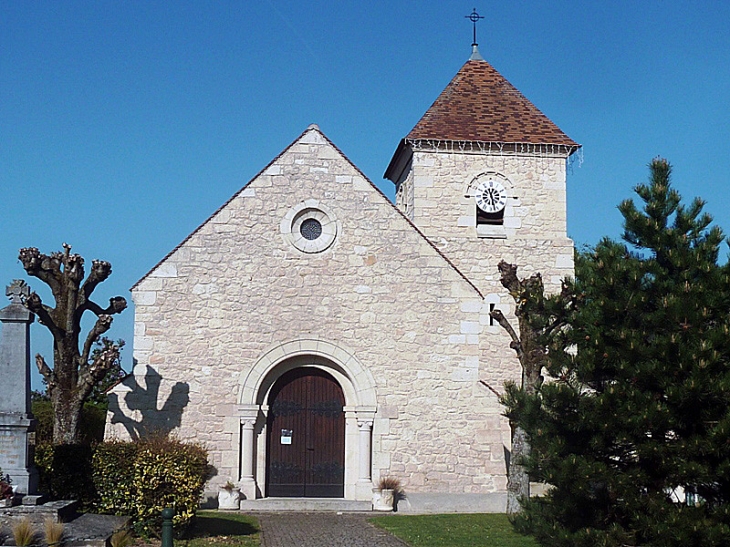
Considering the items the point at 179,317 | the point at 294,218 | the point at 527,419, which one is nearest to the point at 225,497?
the point at 179,317

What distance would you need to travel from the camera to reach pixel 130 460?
12.8 meters

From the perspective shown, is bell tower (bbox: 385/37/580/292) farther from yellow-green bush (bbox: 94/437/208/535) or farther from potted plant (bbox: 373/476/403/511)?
yellow-green bush (bbox: 94/437/208/535)

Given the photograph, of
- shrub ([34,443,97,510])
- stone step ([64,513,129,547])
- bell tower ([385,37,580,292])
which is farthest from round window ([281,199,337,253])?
stone step ([64,513,129,547])

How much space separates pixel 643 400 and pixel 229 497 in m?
9.69

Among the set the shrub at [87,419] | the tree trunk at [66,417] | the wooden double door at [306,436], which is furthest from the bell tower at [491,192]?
the tree trunk at [66,417]

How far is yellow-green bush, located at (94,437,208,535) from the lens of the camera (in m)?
12.4

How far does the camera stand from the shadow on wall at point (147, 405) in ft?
54.1

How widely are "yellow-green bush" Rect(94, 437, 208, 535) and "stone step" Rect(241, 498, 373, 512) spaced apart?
3666 mm

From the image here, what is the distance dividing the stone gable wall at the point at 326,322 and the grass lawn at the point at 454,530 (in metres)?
1.32

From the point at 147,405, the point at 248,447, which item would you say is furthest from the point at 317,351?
the point at 147,405

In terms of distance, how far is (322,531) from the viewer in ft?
45.5

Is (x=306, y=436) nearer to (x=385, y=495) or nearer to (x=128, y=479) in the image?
(x=385, y=495)

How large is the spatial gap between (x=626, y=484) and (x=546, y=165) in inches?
515

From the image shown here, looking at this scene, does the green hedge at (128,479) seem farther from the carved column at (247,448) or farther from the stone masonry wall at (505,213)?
the stone masonry wall at (505,213)
